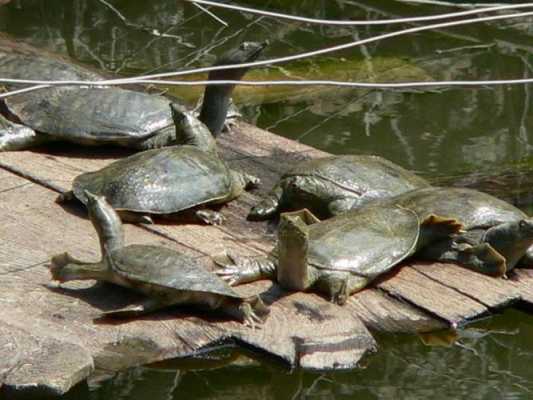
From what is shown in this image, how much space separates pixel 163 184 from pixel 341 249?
0.78 meters

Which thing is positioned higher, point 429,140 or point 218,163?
point 218,163

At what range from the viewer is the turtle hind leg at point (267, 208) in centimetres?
543

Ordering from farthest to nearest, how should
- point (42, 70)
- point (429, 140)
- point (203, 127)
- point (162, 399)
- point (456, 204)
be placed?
point (429, 140) < point (42, 70) < point (203, 127) < point (456, 204) < point (162, 399)

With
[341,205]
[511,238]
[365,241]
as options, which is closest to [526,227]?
[511,238]

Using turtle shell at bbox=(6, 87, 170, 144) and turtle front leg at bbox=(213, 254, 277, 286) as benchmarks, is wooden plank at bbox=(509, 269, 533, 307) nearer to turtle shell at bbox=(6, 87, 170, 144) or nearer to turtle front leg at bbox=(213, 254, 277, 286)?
turtle front leg at bbox=(213, 254, 277, 286)

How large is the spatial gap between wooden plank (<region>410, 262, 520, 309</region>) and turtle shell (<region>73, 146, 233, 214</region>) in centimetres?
85

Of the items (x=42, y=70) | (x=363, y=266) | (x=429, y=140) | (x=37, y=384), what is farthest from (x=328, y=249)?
(x=429, y=140)

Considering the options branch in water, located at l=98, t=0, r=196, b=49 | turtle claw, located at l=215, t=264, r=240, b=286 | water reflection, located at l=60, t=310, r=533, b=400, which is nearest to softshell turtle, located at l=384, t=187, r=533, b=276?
water reflection, located at l=60, t=310, r=533, b=400

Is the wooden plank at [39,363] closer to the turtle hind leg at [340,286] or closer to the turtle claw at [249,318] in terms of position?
the turtle claw at [249,318]

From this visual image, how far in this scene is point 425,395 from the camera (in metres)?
4.54

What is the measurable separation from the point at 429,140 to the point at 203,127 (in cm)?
217

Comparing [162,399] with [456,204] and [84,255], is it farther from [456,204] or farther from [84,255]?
[456,204]

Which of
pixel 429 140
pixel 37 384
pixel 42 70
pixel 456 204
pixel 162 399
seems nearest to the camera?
pixel 37 384

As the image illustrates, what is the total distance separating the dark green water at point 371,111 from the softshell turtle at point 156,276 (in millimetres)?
181
